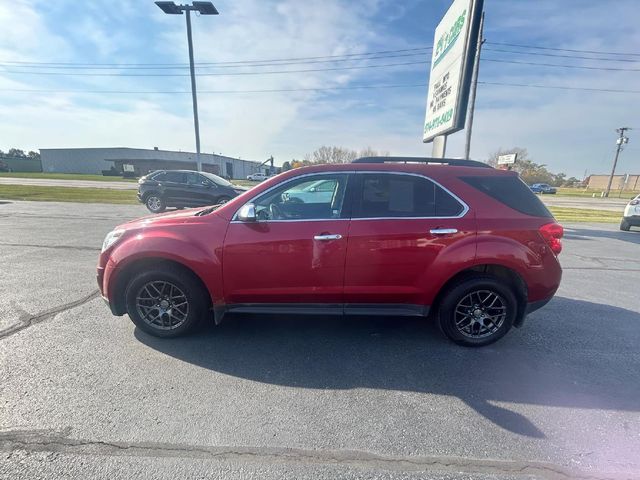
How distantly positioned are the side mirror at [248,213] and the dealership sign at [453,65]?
6408 millimetres

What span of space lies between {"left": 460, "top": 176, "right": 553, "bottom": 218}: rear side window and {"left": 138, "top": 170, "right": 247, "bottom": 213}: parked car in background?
1092 centimetres

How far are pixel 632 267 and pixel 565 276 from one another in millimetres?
2359

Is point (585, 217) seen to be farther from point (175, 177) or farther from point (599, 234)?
point (175, 177)

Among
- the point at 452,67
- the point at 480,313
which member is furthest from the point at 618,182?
the point at 480,313

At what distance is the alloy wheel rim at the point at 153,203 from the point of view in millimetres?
12816

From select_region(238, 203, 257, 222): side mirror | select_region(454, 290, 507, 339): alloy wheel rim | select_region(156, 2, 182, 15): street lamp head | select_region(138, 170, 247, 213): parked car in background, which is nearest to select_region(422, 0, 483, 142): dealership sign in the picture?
select_region(454, 290, 507, 339): alloy wheel rim

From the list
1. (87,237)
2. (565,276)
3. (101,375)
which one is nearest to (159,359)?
(101,375)

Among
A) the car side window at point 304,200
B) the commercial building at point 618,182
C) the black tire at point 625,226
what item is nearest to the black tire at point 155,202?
the car side window at point 304,200

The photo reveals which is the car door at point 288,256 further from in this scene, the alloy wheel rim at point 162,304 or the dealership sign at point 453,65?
the dealership sign at point 453,65

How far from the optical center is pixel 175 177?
1292cm

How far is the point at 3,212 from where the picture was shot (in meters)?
10.9

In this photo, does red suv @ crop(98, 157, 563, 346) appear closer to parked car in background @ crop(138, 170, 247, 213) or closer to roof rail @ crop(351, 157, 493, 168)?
roof rail @ crop(351, 157, 493, 168)

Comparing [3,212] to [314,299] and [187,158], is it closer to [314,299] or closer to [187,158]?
[314,299]

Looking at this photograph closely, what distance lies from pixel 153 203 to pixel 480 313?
13176 millimetres
